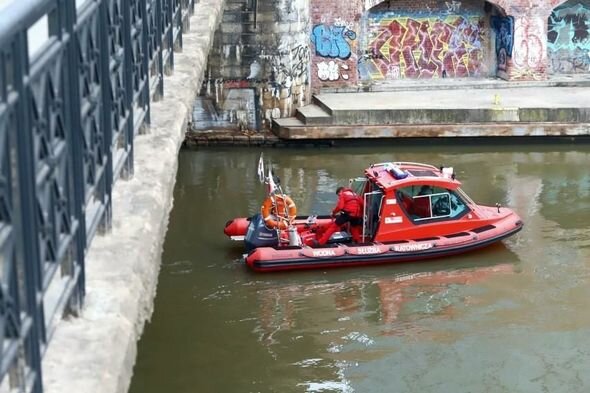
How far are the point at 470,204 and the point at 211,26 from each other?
4.73 meters

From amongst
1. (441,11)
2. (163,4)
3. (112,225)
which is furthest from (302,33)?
(112,225)

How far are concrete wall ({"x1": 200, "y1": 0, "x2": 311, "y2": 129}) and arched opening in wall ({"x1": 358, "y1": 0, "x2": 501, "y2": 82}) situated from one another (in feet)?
7.87

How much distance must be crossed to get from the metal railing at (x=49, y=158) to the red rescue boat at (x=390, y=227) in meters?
8.63

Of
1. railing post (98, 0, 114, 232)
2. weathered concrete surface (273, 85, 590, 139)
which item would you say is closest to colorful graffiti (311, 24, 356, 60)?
weathered concrete surface (273, 85, 590, 139)

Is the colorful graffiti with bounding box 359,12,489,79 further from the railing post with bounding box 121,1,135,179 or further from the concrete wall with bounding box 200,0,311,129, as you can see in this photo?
the railing post with bounding box 121,1,135,179

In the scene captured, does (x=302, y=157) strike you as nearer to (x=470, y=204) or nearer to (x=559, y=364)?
(x=470, y=204)

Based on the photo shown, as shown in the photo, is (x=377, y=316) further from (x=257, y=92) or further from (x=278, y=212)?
(x=257, y=92)

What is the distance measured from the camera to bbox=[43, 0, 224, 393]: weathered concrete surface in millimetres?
2957

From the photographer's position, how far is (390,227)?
44.5 ft

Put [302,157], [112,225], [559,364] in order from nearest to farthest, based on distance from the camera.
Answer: [112,225] < [559,364] < [302,157]

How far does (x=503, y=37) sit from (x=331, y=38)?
343 cm

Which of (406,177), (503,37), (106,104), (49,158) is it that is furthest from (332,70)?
(49,158)

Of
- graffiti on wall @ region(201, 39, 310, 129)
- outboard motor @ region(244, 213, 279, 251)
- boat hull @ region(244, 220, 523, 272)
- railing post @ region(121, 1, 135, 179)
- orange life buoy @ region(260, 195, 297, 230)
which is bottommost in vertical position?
boat hull @ region(244, 220, 523, 272)

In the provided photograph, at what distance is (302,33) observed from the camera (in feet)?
66.6
